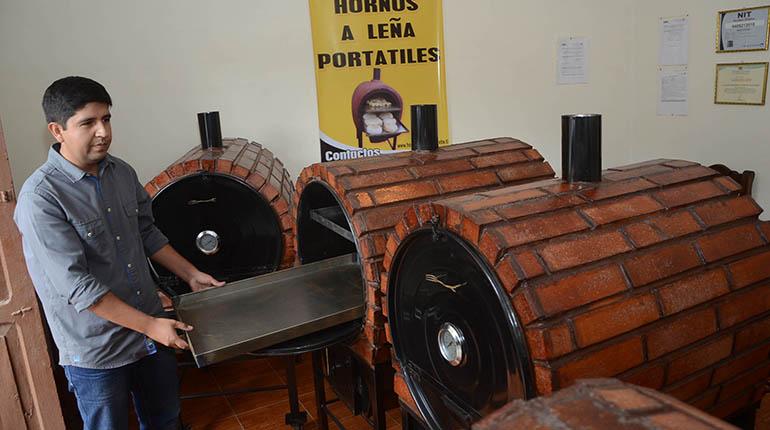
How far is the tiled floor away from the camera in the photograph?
10.4 feet

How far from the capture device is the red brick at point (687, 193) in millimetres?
1613

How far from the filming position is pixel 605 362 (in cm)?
133

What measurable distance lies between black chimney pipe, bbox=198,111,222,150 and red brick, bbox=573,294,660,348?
8.06 feet

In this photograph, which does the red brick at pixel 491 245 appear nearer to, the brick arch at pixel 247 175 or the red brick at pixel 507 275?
the red brick at pixel 507 275

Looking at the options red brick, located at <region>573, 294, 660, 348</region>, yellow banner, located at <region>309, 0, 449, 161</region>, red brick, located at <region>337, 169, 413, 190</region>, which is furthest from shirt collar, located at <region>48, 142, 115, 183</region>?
yellow banner, located at <region>309, 0, 449, 161</region>

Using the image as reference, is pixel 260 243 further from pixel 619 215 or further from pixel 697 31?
pixel 697 31

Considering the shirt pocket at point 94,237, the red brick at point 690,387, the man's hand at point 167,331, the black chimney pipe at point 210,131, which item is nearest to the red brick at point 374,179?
the man's hand at point 167,331

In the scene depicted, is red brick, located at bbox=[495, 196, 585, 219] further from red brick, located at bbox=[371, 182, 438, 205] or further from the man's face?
the man's face

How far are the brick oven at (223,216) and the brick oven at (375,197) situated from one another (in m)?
0.29

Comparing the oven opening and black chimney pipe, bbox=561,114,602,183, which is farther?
the oven opening

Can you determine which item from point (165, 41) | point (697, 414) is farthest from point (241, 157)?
point (697, 414)

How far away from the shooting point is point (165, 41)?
3.58 m

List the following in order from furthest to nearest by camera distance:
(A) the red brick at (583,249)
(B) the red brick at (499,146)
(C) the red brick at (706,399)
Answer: (B) the red brick at (499,146), (C) the red brick at (706,399), (A) the red brick at (583,249)

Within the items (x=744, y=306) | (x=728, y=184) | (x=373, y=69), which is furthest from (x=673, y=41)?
(x=744, y=306)
